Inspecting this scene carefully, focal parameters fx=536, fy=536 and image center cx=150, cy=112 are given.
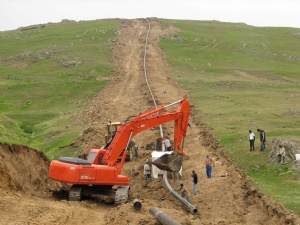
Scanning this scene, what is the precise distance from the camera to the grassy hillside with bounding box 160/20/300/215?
98.8 ft

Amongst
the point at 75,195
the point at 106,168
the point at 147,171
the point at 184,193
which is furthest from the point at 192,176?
the point at 75,195

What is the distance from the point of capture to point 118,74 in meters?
66.9

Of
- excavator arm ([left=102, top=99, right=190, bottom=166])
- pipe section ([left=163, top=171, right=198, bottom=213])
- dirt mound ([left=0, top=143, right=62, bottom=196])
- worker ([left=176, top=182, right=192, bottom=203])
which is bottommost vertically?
worker ([left=176, top=182, right=192, bottom=203])

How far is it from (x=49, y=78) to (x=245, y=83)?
2445 centimetres

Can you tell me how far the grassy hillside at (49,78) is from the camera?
44562 mm

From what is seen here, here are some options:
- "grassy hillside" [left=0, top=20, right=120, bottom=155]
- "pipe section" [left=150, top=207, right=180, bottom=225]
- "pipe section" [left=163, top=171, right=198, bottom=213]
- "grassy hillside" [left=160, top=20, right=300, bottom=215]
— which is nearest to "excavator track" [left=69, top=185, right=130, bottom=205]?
"pipe section" [left=163, top=171, right=198, bottom=213]

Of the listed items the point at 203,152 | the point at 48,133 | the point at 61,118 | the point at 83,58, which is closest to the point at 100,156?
the point at 203,152

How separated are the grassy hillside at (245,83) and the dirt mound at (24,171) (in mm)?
10891

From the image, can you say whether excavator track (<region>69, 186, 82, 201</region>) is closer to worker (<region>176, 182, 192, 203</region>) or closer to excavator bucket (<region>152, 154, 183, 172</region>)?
excavator bucket (<region>152, 154, 183, 172</region>)

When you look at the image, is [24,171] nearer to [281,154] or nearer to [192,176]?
[192,176]

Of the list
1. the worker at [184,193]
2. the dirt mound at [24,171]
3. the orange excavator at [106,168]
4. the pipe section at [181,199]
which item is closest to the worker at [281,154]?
the orange excavator at [106,168]

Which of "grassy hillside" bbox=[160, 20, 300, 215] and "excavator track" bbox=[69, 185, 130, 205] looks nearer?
"excavator track" bbox=[69, 185, 130, 205]

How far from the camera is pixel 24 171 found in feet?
85.4

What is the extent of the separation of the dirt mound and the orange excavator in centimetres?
174
